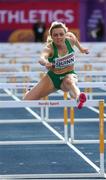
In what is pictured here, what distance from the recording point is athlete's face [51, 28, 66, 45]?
45.6ft

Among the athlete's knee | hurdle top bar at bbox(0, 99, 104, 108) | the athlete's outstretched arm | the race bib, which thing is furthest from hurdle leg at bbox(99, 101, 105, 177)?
the race bib

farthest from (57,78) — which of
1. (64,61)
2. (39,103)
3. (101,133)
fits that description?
(39,103)

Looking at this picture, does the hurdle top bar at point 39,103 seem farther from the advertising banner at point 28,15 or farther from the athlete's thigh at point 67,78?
the advertising banner at point 28,15

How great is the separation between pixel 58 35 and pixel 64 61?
17.1 inches

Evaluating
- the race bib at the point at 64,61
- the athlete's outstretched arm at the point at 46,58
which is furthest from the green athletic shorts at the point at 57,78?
the athlete's outstretched arm at the point at 46,58

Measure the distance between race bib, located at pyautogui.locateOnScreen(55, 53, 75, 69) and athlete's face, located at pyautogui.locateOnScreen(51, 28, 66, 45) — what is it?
25 cm

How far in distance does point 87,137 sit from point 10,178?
183 inches

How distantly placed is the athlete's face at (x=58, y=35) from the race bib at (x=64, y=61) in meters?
0.25

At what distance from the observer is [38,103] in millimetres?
11836

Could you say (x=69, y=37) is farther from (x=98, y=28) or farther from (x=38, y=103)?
(x=98, y=28)

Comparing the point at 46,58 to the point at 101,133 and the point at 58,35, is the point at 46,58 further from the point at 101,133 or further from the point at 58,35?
the point at 101,133

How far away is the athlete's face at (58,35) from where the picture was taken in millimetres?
13898

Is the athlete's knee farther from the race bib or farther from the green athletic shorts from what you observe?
the race bib

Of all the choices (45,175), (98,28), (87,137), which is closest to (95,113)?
(87,137)
